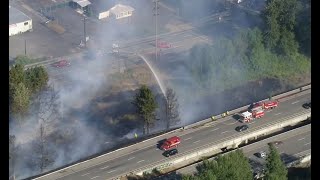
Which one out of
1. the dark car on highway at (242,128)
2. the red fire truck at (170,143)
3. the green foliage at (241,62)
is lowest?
the red fire truck at (170,143)

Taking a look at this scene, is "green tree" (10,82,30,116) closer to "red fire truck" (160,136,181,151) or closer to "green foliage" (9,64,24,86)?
"green foliage" (9,64,24,86)

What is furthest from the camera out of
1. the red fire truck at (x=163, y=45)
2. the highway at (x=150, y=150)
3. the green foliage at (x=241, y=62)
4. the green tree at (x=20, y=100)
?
the red fire truck at (x=163, y=45)

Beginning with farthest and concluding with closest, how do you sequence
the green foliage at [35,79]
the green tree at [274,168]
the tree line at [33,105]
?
the green foliage at [35,79] < the tree line at [33,105] < the green tree at [274,168]

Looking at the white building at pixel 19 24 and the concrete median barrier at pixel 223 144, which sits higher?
the white building at pixel 19 24

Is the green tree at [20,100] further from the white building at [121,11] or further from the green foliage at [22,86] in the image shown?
the white building at [121,11]

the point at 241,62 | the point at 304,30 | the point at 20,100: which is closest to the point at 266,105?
the point at 241,62

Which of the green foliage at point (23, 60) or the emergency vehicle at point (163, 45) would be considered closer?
the green foliage at point (23, 60)

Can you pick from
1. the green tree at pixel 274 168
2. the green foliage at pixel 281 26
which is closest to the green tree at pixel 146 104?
the green tree at pixel 274 168

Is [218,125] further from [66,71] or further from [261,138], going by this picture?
[66,71]
